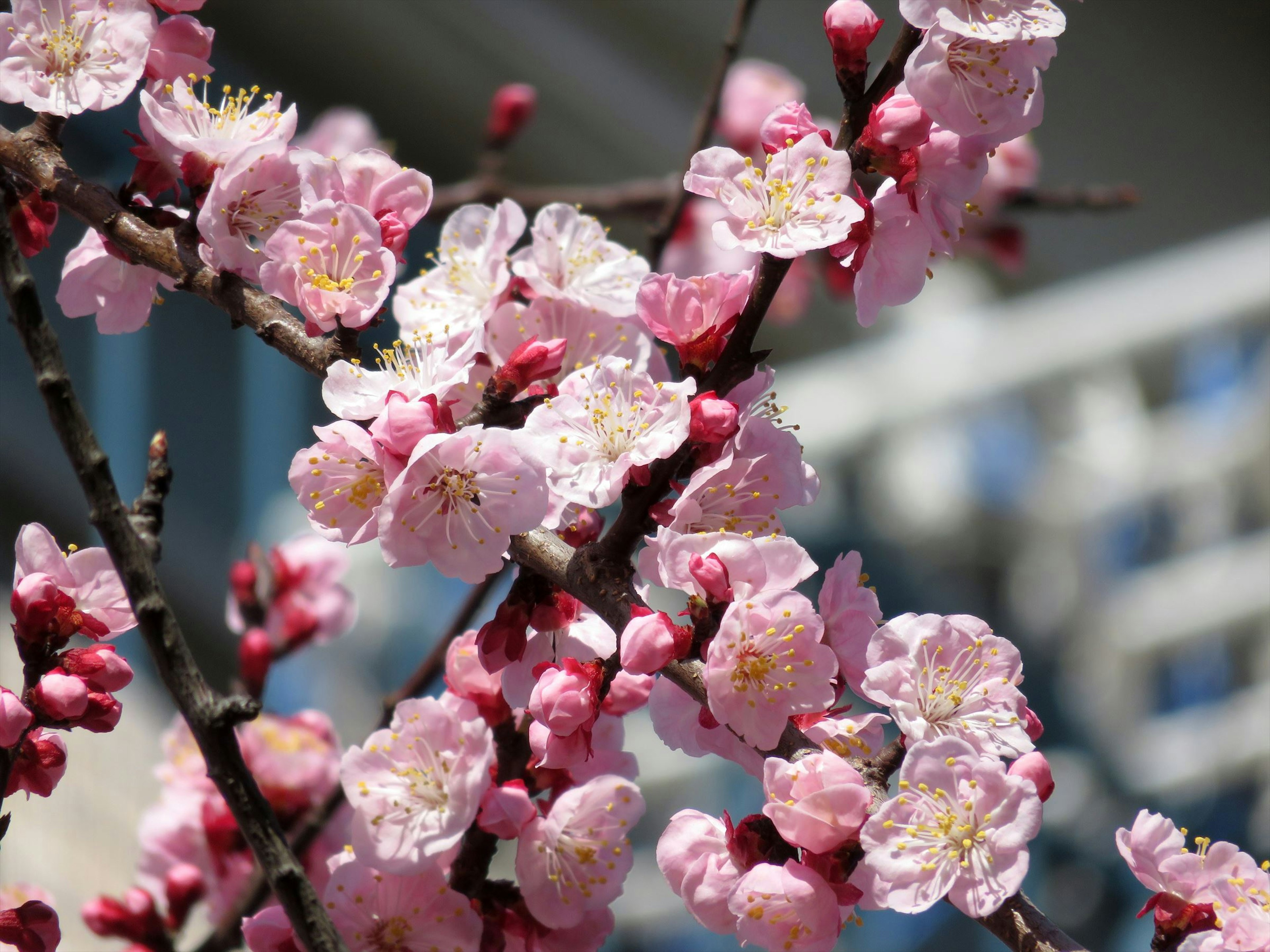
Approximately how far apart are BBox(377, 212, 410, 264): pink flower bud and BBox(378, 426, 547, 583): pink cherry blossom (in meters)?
0.21

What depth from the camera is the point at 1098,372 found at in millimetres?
4168

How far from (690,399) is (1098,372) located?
366 centimetres

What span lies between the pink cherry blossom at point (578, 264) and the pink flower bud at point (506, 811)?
365 mm

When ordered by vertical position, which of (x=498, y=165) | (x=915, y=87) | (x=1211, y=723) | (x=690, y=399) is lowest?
(x=1211, y=723)

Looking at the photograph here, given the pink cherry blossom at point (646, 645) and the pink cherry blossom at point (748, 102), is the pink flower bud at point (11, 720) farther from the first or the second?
the pink cherry blossom at point (748, 102)

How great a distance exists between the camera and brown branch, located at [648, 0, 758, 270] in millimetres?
1385

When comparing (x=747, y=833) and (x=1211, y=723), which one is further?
(x=1211, y=723)

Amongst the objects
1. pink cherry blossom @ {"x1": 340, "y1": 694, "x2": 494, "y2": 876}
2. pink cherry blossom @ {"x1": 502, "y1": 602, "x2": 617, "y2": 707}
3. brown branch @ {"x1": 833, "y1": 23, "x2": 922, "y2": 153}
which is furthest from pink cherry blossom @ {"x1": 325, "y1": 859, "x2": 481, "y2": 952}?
brown branch @ {"x1": 833, "y1": 23, "x2": 922, "y2": 153}

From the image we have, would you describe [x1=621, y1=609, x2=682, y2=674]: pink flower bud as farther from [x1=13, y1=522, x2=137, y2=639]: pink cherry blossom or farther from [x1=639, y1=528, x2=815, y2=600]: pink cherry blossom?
[x1=13, y1=522, x2=137, y2=639]: pink cherry blossom

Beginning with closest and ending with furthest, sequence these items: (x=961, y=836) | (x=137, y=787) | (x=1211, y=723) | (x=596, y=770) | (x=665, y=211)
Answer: (x=961, y=836) < (x=596, y=770) < (x=665, y=211) < (x=137, y=787) < (x=1211, y=723)

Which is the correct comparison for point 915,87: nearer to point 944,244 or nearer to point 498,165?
point 944,244

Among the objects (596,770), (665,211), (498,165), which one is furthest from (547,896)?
(498,165)

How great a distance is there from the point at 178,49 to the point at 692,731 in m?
0.63

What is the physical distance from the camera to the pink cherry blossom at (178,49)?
946mm
